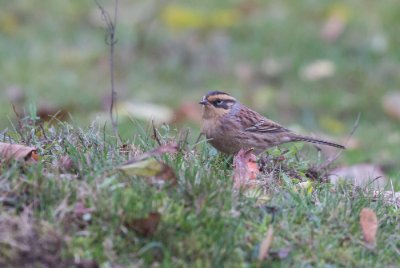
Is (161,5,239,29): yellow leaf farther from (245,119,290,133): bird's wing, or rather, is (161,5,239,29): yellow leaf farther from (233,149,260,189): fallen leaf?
(233,149,260,189): fallen leaf

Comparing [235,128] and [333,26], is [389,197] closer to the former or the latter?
[235,128]

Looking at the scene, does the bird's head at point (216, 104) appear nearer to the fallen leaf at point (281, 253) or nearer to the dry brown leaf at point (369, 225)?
the dry brown leaf at point (369, 225)

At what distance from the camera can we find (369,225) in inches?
222

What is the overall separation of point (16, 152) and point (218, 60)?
8414 millimetres

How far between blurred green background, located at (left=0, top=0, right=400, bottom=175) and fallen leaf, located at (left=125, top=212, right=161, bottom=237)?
618cm

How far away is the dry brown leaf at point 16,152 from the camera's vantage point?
5.76 meters

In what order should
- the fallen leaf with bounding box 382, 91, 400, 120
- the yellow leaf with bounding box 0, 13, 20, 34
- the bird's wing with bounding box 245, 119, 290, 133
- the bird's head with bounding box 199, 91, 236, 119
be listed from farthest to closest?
the yellow leaf with bounding box 0, 13, 20, 34, the fallen leaf with bounding box 382, 91, 400, 120, the bird's wing with bounding box 245, 119, 290, 133, the bird's head with bounding box 199, 91, 236, 119

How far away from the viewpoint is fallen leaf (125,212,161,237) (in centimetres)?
512

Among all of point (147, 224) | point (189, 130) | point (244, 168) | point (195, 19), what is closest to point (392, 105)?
point (195, 19)

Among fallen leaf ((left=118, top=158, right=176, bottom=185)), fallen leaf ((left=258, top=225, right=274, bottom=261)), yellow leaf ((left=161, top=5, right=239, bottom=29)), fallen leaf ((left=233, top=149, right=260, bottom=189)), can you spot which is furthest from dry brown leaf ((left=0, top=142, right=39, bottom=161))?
yellow leaf ((left=161, top=5, right=239, bottom=29))

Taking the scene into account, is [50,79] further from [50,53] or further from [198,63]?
[198,63]

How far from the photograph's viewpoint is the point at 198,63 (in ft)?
45.6

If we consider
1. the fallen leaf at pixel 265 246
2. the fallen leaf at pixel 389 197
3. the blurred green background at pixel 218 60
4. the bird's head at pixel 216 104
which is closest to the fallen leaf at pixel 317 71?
the blurred green background at pixel 218 60

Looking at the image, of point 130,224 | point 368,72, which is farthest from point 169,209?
point 368,72
